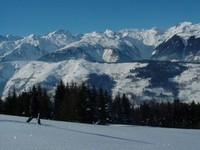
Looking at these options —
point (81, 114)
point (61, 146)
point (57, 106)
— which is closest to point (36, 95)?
point (61, 146)

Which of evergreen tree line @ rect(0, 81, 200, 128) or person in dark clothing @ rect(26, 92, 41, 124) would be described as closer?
person in dark clothing @ rect(26, 92, 41, 124)

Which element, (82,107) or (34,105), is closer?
(34,105)

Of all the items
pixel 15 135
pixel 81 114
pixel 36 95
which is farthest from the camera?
pixel 81 114

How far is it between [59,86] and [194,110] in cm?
5672

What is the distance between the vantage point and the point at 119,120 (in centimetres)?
12800

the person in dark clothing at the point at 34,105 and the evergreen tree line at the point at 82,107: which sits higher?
the evergreen tree line at the point at 82,107

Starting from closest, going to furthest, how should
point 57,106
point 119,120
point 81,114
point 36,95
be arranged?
point 36,95
point 81,114
point 57,106
point 119,120

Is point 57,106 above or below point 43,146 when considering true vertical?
above

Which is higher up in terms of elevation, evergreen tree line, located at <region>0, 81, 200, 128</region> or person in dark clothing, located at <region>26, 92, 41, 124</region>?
evergreen tree line, located at <region>0, 81, 200, 128</region>

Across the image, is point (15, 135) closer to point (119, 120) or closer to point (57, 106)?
point (57, 106)

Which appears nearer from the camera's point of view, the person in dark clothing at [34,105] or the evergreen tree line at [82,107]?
the person in dark clothing at [34,105]

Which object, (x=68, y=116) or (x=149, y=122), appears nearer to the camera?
(x=68, y=116)

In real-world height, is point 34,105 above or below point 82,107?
below

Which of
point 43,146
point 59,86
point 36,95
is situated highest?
point 59,86
